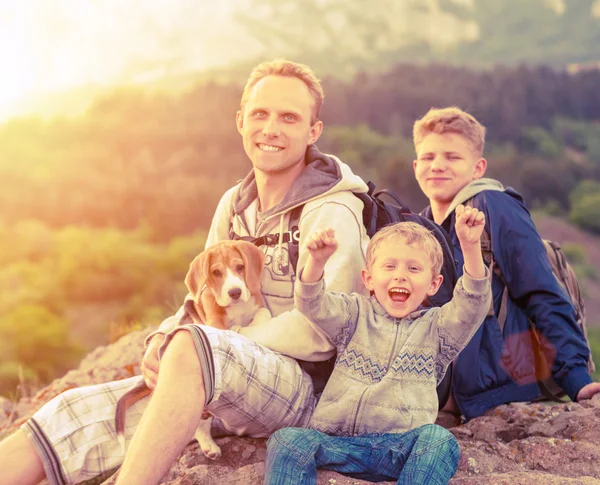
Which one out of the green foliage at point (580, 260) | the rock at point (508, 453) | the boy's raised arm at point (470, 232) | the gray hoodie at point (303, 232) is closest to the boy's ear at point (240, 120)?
the gray hoodie at point (303, 232)

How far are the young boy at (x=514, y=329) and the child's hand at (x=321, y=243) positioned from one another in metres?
1.36

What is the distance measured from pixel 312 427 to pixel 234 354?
18.1 inches

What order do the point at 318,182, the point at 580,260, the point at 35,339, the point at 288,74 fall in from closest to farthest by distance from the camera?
1. the point at 318,182
2. the point at 288,74
3. the point at 35,339
4. the point at 580,260

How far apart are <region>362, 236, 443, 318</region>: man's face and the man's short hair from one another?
1.08 m

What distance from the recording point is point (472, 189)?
13.7ft

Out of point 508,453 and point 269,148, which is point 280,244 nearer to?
point 269,148

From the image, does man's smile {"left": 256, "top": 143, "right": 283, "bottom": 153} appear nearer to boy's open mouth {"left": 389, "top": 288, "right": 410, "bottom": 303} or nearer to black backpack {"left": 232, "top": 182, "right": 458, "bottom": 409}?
black backpack {"left": 232, "top": 182, "right": 458, "bottom": 409}

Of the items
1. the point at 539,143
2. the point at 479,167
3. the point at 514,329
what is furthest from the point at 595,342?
the point at 514,329

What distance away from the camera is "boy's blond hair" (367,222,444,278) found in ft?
9.51

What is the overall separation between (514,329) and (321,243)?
71.2 inches

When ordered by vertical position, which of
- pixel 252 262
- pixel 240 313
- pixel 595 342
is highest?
pixel 252 262

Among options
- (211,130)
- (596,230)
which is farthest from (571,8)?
(211,130)

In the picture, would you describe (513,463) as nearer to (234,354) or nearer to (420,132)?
(234,354)

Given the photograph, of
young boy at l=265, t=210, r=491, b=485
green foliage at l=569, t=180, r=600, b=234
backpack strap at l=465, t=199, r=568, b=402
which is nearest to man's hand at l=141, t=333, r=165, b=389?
young boy at l=265, t=210, r=491, b=485
